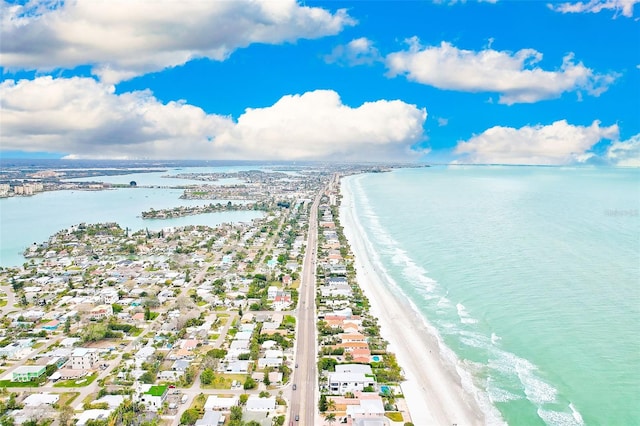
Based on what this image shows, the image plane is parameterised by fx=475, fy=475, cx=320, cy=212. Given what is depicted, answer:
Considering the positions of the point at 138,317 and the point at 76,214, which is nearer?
the point at 138,317

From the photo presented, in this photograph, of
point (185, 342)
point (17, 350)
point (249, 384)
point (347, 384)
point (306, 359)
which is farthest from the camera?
point (185, 342)

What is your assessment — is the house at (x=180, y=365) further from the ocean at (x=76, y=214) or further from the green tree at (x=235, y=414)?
the ocean at (x=76, y=214)

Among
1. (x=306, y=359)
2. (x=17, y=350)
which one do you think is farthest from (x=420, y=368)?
(x=17, y=350)

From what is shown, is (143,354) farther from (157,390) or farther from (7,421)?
(7,421)

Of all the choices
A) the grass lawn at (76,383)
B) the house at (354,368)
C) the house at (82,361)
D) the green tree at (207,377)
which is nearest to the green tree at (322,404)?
the house at (354,368)

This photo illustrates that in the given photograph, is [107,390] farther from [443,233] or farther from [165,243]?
[443,233]

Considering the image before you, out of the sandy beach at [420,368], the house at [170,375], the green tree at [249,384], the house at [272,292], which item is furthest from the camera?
the house at [272,292]

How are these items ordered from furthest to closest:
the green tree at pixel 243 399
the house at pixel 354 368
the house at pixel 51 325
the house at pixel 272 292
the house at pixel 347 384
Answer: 1. the house at pixel 272 292
2. the house at pixel 51 325
3. the house at pixel 354 368
4. the house at pixel 347 384
5. the green tree at pixel 243 399

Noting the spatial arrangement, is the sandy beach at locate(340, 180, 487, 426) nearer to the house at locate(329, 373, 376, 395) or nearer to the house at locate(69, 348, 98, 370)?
the house at locate(329, 373, 376, 395)
